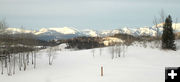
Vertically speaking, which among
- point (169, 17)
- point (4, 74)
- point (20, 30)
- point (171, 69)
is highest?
point (169, 17)

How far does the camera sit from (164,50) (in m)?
28.5

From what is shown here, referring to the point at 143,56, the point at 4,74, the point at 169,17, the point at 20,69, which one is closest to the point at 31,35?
the point at 20,69

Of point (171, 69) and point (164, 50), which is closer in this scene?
point (171, 69)

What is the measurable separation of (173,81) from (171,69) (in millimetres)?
176

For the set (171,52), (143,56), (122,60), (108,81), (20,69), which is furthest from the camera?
(171,52)

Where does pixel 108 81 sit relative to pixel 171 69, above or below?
below

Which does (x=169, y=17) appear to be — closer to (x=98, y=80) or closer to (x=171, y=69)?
(x=98, y=80)

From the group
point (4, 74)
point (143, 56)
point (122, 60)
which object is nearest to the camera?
point (4, 74)

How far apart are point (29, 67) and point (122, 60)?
13.1 metres

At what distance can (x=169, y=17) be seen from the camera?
96.7ft

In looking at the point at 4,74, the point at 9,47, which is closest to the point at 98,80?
the point at 4,74

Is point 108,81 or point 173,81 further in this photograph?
point 108,81

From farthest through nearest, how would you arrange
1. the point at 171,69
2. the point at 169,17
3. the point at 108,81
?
the point at 169,17 < the point at 108,81 < the point at 171,69

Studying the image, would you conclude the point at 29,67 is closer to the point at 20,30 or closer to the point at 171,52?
the point at 20,30
